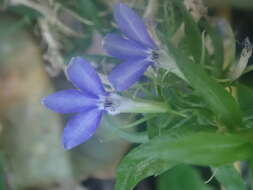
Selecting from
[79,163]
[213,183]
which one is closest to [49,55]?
[79,163]

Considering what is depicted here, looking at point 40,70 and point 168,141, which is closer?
point 168,141

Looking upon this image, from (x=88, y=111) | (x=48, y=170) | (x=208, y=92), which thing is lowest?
(x=48, y=170)

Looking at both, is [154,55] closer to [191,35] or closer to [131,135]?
[191,35]

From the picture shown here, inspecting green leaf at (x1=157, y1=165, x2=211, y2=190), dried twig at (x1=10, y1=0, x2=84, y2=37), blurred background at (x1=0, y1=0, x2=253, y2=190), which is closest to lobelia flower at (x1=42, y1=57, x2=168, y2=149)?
green leaf at (x1=157, y1=165, x2=211, y2=190)

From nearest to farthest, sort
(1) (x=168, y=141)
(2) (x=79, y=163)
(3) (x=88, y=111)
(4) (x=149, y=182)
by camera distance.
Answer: (1) (x=168, y=141)
(3) (x=88, y=111)
(4) (x=149, y=182)
(2) (x=79, y=163)

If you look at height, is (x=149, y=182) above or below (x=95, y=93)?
below

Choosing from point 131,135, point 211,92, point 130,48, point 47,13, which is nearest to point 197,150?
point 211,92

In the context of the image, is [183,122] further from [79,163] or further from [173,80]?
[79,163]

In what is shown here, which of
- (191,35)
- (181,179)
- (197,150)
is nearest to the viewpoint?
(197,150)
